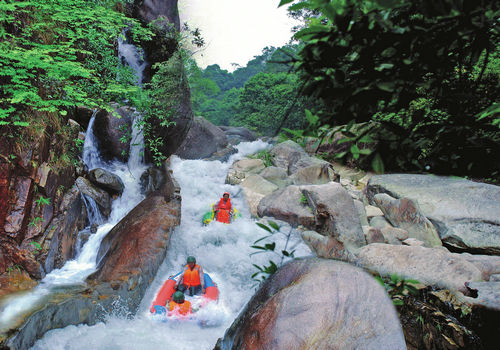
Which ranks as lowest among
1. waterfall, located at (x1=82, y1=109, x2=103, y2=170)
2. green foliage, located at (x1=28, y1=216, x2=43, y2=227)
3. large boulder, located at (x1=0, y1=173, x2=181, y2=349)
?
large boulder, located at (x1=0, y1=173, x2=181, y2=349)

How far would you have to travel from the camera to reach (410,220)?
621 centimetres

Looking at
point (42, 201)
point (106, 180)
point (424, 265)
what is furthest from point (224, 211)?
point (424, 265)

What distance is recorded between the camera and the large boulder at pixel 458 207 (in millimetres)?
5297

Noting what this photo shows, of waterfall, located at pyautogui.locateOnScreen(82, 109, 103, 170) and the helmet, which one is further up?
waterfall, located at pyautogui.locateOnScreen(82, 109, 103, 170)

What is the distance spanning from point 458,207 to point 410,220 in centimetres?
106

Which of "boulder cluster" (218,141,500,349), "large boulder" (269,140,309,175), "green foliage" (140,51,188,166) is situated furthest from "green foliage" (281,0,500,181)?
"large boulder" (269,140,309,175)

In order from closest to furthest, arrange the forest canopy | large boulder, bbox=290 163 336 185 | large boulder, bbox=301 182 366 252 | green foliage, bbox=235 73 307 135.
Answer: the forest canopy
large boulder, bbox=301 182 366 252
large boulder, bbox=290 163 336 185
green foliage, bbox=235 73 307 135

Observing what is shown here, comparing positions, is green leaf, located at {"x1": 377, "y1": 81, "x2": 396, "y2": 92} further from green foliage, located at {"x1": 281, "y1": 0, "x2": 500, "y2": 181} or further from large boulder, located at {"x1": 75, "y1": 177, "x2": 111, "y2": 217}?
large boulder, located at {"x1": 75, "y1": 177, "x2": 111, "y2": 217}

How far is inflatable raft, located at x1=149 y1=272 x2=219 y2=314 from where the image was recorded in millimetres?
4531

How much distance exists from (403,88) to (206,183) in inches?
376

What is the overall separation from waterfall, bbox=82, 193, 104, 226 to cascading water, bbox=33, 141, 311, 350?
6.46 feet

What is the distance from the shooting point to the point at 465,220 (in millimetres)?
5695

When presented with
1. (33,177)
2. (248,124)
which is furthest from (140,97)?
(248,124)

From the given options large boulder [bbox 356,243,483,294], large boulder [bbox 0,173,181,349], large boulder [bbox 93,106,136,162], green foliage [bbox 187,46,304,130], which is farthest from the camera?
green foliage [bbox 187,46,304,130]
